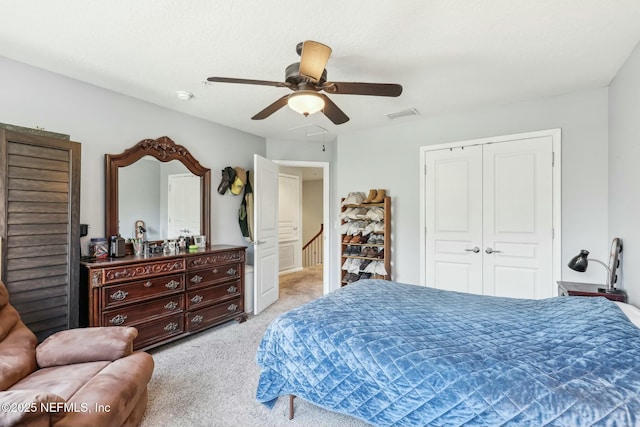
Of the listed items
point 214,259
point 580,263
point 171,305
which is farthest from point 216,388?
point 580,263

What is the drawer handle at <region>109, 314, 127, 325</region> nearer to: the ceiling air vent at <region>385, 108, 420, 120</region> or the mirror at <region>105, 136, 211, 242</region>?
the mirror at <region>105, 136, 211, 242</region>

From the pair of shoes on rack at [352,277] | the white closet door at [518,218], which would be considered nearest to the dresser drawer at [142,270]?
the pair of shoes on rack at [352,277]

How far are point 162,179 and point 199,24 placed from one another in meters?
1.97

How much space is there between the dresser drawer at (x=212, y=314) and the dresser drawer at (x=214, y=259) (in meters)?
0.47

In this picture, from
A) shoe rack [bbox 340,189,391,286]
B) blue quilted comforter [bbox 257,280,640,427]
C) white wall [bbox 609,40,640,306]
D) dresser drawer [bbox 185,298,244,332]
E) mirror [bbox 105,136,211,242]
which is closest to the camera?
blue quilted comforter [bbox 257,280,640,427]

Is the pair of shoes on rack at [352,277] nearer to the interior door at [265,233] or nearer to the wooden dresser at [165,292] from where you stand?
the interior door at [265,233]

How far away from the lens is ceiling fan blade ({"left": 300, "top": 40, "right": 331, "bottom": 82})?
1.62 meters

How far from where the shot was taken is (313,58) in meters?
1.70

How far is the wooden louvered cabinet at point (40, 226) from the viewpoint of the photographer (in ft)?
6.68

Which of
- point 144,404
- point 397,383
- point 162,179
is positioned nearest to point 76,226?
point 162,179

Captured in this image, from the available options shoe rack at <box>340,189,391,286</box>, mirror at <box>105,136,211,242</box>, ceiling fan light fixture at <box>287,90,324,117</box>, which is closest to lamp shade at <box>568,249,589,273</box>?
shoe rack at <box>340,189,391,286</box>

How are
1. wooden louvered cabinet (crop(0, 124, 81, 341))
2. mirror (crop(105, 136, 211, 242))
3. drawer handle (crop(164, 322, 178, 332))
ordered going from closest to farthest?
1. wooden louvered cabinet (crop(0, 124, 81, 341))
2. drawer handle (crop(164, 322, 178, 332))
3. mirror (crop(105, 136, 211, 242))

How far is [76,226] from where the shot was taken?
7.70ft

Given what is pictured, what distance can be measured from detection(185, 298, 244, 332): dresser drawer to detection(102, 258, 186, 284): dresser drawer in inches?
20.3
